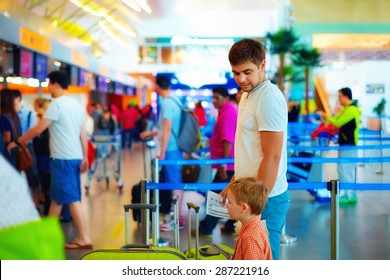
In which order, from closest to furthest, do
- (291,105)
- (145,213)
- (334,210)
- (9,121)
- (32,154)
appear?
(334,210), (145,213), (9,121), (32,154), (291,105)

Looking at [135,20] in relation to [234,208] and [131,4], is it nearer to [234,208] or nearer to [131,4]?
[131,4]

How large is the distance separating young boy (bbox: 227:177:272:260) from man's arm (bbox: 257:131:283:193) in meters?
0.08

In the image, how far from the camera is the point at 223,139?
18.0 feet

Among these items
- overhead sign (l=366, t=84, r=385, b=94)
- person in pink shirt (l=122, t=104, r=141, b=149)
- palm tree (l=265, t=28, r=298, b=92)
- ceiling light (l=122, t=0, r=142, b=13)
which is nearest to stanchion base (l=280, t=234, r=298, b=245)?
overhead sign (l=366, t=84, r=385, b=94)

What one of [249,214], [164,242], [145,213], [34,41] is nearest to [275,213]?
[249,214]

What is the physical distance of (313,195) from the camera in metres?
7.91

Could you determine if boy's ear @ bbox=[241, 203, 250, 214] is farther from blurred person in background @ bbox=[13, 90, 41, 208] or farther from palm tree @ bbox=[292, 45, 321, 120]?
palm tree @ bbox=[292, 45, 321, 120]

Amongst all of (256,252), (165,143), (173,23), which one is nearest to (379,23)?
(165,143)

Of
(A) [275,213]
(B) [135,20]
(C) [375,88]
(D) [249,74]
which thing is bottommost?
(A) [275,213]

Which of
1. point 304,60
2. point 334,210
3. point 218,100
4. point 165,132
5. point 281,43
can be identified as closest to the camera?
point 334,210

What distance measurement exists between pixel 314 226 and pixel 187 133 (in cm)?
158

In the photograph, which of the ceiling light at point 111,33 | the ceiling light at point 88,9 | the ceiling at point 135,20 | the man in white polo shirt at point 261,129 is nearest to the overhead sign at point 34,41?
the ceiling at point 135,20

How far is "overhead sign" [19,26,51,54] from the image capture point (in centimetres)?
718
